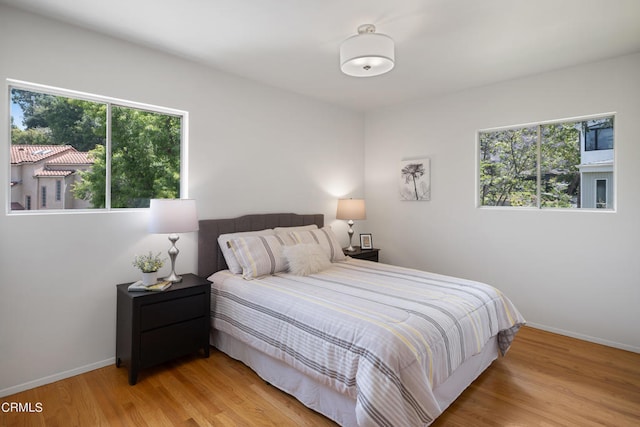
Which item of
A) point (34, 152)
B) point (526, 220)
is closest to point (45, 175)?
point (34, 152)

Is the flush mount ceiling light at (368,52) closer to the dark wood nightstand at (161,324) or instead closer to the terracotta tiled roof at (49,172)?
the dark wood nightstand at (161,324)

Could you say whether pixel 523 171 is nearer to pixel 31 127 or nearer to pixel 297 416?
pixel 297 416

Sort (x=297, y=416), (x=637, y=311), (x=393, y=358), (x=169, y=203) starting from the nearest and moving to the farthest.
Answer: (x=393, y=358)
(x=297, y=416)
(x=169, y=203)
(x=637, y=311)

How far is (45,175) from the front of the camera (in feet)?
8.24

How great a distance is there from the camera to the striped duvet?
171 centimetres

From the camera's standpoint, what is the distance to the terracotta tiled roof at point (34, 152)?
93.7 inches

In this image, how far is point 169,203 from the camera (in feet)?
8.68

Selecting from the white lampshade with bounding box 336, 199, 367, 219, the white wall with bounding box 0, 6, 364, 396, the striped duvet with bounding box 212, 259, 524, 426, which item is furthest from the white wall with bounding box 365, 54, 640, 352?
the white wall with bounding box 0, 6, 364, 396

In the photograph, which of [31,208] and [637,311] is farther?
[637,311]

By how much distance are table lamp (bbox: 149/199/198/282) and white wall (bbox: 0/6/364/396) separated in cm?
35

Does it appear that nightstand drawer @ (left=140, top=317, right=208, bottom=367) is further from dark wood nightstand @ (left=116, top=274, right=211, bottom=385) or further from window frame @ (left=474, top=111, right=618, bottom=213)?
window frame @ (left=474, top=111, right=618, bottom=213)

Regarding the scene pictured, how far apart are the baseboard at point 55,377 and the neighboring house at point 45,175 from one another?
122cm

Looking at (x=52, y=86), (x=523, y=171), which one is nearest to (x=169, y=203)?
(x=52, y=86)

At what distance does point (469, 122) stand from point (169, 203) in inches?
131
